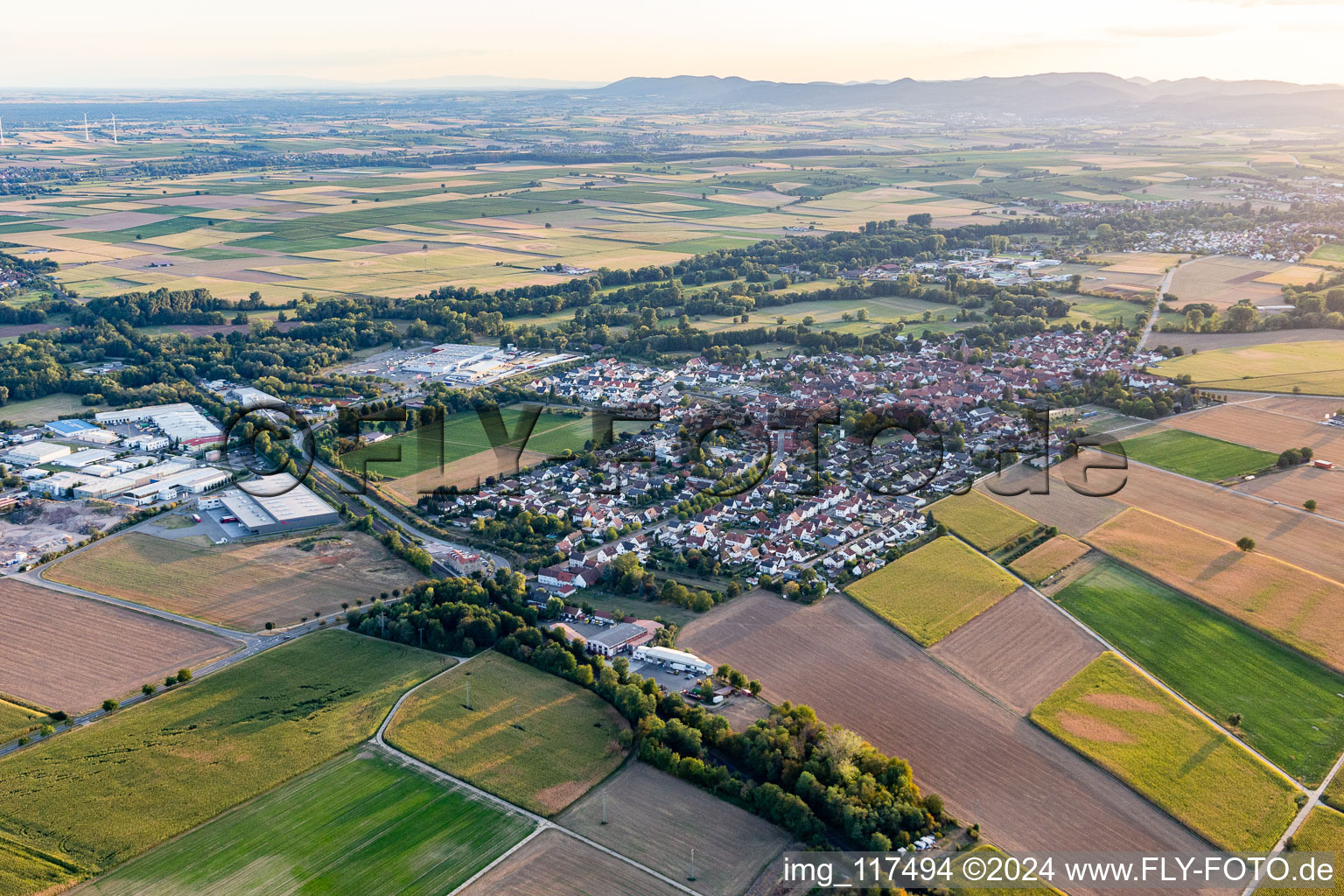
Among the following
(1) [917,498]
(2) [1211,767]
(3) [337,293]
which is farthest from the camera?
(3) [337,293]

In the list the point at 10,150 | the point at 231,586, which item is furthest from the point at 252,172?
the point at 231,586

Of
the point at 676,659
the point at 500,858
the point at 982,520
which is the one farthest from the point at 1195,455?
the point at 500,858

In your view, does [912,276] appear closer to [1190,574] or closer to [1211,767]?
[1190,574]

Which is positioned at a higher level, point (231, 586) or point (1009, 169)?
point (1009, 169)

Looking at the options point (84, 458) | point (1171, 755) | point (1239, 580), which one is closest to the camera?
point (1171, 755)

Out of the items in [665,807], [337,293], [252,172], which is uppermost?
[252,172]

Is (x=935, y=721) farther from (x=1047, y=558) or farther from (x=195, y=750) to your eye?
(x=195, y=750)
